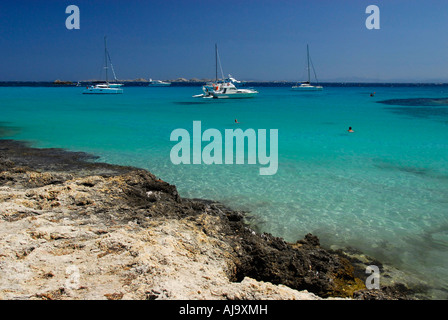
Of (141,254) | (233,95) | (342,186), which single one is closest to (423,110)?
(233,95)

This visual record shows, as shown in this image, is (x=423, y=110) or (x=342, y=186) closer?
(x=342, y=186)

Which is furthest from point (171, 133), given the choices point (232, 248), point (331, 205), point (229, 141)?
point (232, 248)

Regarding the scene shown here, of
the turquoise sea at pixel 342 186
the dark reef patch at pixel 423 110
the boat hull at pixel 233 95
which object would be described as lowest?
the turquoise sea at pixel 342 186

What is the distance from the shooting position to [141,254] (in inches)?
171

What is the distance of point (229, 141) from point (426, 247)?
12967 millimetres

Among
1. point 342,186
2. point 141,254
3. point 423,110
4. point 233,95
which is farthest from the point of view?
point 233,95

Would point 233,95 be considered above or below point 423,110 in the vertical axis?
above

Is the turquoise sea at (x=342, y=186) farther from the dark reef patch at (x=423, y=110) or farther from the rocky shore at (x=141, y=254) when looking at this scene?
the dark reef patch at (x=423, y=110)

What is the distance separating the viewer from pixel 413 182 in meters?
11.0

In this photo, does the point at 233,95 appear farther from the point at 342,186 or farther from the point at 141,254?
the point at 141,254

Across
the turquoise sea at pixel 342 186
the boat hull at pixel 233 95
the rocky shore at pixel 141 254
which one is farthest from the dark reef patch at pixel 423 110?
the rocky shore at pixel 141 254

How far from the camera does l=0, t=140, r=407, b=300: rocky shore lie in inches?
148

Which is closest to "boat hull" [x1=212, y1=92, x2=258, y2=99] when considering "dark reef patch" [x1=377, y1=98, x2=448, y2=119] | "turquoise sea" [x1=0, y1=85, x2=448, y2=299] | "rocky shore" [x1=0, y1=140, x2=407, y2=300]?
"dark reef patch" [x1=377, y1=98, x2=448, y2=119]

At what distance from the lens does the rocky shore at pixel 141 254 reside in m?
3.77
